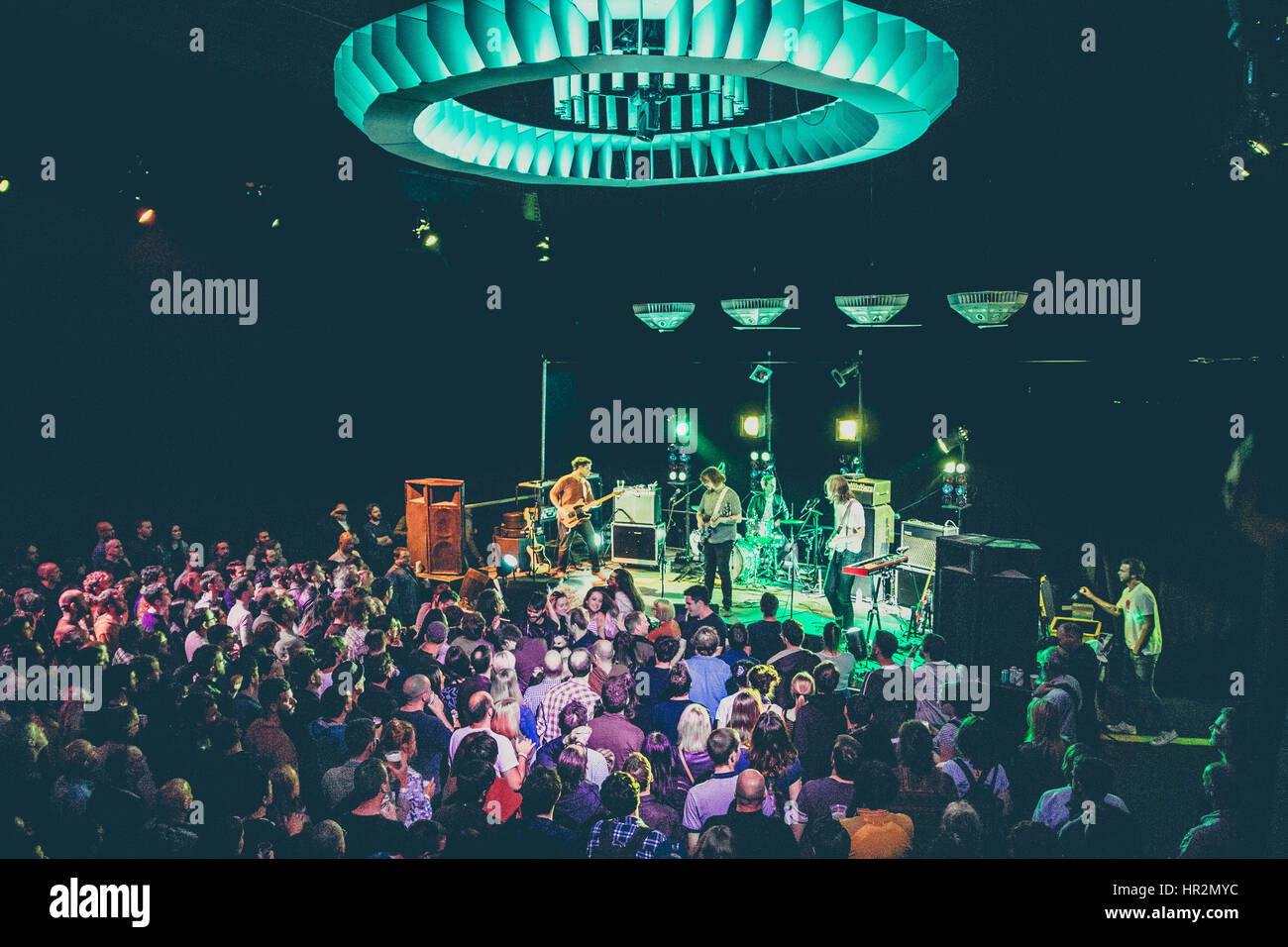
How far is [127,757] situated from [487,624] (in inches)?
114

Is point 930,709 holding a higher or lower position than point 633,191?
lower

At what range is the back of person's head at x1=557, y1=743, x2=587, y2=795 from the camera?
165 inches

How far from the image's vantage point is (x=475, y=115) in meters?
5.84

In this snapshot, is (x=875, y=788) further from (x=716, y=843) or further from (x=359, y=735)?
(x=359, y=735)

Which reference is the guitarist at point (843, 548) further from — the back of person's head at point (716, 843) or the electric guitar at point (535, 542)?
the back of person's head at point (716, 843)

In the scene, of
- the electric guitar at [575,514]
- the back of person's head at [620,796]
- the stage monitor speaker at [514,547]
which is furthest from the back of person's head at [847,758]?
the stage monitor speaker at [514,547]

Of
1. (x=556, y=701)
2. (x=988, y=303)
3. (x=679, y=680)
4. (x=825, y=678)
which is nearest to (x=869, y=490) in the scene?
(x=988, y=303)

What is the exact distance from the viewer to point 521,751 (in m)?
4.96

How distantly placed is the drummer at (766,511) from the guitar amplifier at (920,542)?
2.14m

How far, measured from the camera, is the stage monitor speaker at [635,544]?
1313cm

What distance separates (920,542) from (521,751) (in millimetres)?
6551

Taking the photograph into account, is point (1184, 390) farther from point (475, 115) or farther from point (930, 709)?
point (475, 115)
